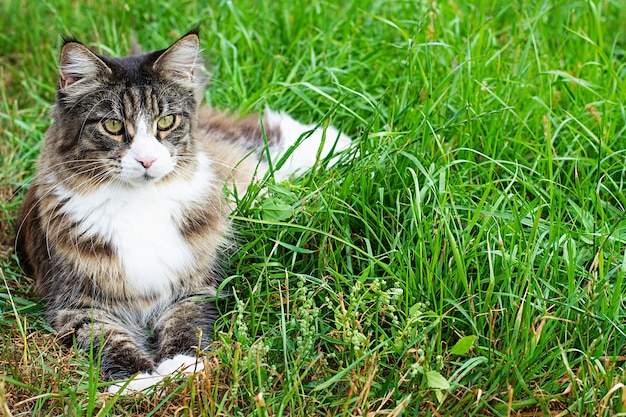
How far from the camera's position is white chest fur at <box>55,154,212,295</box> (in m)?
3.07

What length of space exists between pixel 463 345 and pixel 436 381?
18 centimetres

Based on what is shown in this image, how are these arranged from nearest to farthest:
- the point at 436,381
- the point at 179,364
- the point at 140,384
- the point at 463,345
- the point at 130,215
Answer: the point at 436,381 → the point at 463,345 → the point at 140,384 → the point at 179,364 → the point at 130,215

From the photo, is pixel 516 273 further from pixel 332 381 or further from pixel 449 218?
pixel 332 381

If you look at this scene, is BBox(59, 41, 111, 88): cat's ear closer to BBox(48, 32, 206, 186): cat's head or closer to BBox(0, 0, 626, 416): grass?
BBox(48, 32, 206, 186): cat's head

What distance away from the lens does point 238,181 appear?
3.70m

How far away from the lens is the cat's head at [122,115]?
9.74ft

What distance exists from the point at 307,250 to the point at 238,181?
779 millimetres

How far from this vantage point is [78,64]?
302 cm

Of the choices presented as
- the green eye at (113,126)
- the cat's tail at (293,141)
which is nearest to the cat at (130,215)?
the green eye at (113,126)

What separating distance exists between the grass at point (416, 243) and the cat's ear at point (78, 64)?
84cm

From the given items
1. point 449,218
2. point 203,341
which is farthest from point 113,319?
point 449,218

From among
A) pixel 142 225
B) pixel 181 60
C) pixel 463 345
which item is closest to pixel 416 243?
pixel 463 345

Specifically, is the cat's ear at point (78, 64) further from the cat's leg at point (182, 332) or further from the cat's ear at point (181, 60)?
the cat's leg at point (182, 332)

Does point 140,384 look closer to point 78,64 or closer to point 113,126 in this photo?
point 113,126
